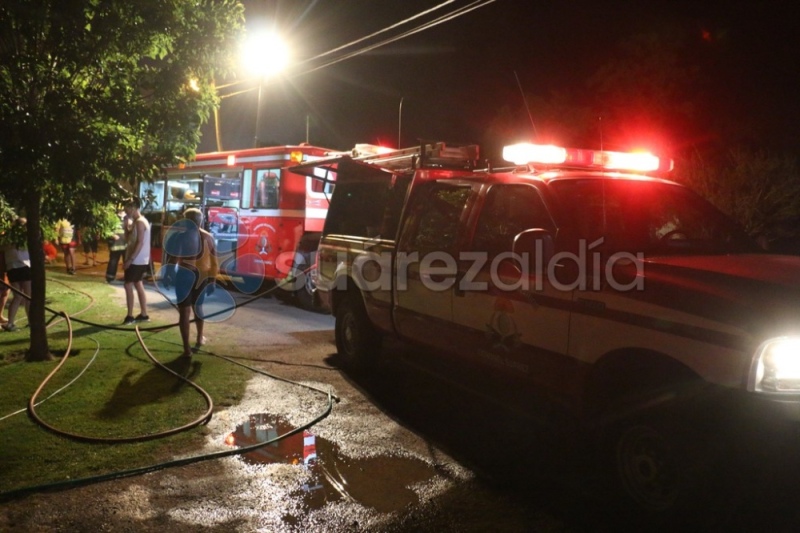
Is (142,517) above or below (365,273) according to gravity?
below

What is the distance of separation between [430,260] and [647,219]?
1.77 meters

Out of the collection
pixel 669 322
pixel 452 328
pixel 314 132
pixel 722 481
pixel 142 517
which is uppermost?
pixel 314 132

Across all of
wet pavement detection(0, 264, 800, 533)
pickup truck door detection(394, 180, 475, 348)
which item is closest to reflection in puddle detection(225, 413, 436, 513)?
wet pavement detection(0, 264, 800, 533)

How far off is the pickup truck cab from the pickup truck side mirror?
0.01 m

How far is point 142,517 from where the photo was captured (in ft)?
12.2

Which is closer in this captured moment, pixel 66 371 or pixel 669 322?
pixel 669 322

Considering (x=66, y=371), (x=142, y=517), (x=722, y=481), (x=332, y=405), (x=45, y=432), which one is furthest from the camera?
(x=66, y=371)

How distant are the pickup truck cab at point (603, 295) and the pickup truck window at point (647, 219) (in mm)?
12

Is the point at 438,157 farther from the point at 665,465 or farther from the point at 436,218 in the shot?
the point at 665,465

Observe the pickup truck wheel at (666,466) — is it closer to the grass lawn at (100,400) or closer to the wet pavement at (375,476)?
the wet pavement at (375,476)

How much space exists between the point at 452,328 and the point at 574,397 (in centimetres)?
139

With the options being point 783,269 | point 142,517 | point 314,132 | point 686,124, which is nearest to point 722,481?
point 783,269

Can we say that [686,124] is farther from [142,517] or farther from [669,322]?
[142,517]

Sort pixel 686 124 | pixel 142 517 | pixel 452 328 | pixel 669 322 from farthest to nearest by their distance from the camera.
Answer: pixel 686 124, pixel 452 328, pixel 142 517, pixel 669 322
